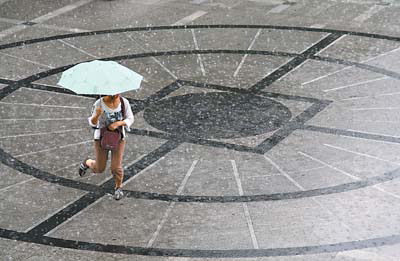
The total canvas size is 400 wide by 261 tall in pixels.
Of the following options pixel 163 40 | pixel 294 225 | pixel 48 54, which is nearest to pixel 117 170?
pixel 294 225

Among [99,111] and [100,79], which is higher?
[100,79]

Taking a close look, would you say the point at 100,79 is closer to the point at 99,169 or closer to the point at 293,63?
the point at 99,169

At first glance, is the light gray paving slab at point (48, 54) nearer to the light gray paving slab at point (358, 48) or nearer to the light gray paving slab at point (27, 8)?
the light gray paving slab at point (27, 8)

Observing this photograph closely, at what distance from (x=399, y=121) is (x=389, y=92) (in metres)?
1.27

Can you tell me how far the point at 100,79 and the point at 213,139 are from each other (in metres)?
3.03

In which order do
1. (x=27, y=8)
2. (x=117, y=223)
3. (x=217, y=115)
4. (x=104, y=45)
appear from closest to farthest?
(x=117, y=223) → (x=217, y=115) → (x=104, y=45) → (x=27, y=8)

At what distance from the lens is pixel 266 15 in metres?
20.0

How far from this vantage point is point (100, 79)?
1034cm

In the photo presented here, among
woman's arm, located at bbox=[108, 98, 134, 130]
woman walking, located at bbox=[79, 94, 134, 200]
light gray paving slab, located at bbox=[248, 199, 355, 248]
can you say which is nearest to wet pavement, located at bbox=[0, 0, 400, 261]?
light gray paving slab, located at bbox=[248, 199, 355, 248]

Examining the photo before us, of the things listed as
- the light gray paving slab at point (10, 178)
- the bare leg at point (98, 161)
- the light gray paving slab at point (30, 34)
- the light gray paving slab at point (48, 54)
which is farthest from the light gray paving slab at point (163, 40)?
the bare leg at point (98, 161)

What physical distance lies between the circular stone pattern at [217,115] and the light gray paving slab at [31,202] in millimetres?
2433

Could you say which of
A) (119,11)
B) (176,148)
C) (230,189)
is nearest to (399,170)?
(230,189)

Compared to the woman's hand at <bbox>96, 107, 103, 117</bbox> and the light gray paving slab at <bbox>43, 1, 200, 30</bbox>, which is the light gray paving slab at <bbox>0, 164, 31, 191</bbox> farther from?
the light gray paving slab at <bbox>43, 1, 200, 30</bbox>

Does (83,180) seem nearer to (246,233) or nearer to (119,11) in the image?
(246,233)
